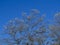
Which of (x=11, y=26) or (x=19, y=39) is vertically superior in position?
(x=11, y=26)

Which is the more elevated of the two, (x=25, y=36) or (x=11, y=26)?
(x=11, y=26)

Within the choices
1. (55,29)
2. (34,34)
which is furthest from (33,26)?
(55,29)

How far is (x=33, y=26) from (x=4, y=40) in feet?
12.2

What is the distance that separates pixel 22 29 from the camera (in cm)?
2233

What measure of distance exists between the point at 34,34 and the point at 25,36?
38.7 inches

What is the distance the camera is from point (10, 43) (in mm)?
22922

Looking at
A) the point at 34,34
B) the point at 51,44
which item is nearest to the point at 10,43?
the point at 34,34

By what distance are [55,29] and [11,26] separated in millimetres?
4998

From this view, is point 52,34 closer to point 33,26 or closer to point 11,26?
point 33,26

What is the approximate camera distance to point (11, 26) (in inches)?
909

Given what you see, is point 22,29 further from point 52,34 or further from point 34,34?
point 52,34

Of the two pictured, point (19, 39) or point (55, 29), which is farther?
point (19, 39)

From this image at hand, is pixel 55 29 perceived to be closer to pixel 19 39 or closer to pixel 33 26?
pixel 33 26

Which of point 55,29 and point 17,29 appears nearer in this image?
point 55,29
